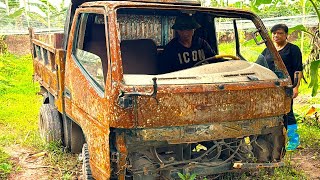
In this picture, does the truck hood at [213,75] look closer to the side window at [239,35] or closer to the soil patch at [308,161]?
the soil patch at [308,161]

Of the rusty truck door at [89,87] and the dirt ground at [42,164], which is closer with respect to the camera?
the rusty truck door at [89,87]

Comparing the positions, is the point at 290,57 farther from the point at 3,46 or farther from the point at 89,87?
the point at 3,46

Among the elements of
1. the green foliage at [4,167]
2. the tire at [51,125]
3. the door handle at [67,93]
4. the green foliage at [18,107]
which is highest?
the door handle at [67,93]

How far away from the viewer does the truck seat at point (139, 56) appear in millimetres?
5695

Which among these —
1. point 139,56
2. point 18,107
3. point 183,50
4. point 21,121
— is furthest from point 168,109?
point 18,107

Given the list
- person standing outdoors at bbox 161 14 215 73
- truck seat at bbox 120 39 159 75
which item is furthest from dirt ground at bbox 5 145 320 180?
person standing outdoors at bbox 161 14 215 73

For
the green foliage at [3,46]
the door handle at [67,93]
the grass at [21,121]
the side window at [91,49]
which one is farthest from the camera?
the green foliage at [3,46]

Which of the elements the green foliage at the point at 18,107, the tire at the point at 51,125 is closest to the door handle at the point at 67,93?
the tire at the point at 51,125

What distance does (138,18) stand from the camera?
6.77 meters

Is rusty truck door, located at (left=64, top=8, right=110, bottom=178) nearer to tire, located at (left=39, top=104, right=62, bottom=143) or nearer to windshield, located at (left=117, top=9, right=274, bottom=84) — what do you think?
windshield, located at (left=117, top=9, right=274, bottom=84)

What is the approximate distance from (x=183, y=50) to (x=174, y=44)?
19 cm

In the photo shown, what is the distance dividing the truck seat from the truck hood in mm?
1573

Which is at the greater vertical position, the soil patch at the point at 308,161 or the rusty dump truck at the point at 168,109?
the rusty dump truck at the point at 168,109

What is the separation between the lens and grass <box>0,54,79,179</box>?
5.80 meters
